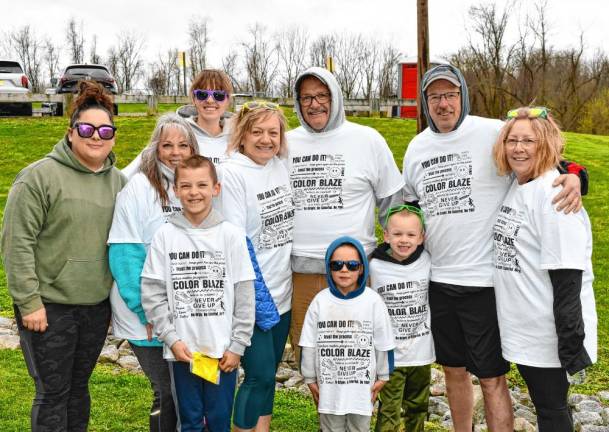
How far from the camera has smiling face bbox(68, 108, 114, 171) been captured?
3.60 metres

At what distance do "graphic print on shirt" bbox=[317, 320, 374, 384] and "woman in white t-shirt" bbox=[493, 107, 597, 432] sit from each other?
80 centimetres

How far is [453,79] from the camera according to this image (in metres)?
4.00

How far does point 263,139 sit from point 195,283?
978 millimetres

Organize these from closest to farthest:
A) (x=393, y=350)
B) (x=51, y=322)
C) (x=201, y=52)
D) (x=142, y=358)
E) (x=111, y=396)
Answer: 1. (x=51, y=322)
2. (x=142, y=358)
3. (x=393, y=350)
4. (x=111, y=396)
5. (x=201, y=52)

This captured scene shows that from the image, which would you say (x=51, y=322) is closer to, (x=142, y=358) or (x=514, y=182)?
(x=142, y=358)

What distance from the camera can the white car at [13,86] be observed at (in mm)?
21703

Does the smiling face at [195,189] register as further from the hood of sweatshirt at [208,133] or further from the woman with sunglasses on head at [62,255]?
the hood of sweatshirt at [208,133]

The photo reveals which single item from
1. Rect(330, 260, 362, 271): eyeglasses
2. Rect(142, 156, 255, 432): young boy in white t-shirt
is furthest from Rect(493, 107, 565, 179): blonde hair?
Rect(142, 156, 255, 432): young boy in white t-shirt

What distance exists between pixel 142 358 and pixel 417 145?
7.03 ft

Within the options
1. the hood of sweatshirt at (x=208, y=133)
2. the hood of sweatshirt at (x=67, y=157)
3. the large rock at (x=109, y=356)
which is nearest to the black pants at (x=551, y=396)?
the hood of sweatshirt at (x=208, y=133)

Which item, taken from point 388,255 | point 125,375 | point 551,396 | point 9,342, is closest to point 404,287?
point 388,255

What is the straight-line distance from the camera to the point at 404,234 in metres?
4.05

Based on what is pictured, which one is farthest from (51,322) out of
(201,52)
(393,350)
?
(201,52)

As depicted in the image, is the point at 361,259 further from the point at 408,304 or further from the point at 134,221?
the point at 134,221
